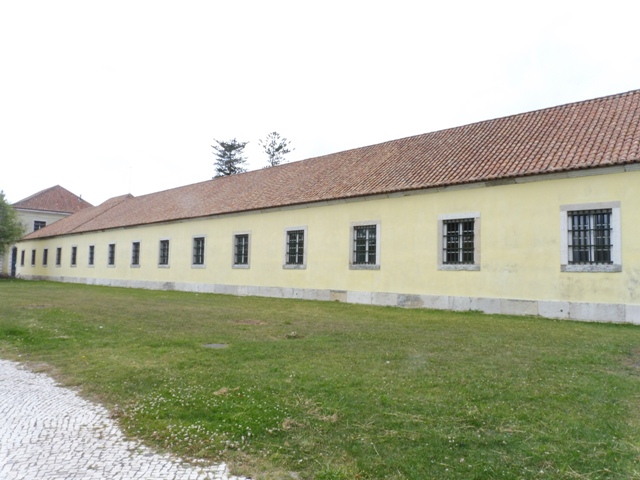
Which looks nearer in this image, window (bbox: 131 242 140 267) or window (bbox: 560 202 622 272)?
window (bbox: 560 202 622 272)

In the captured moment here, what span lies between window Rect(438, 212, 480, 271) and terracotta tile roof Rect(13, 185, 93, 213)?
52088 millimetres

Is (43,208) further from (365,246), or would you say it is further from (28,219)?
(365,246)

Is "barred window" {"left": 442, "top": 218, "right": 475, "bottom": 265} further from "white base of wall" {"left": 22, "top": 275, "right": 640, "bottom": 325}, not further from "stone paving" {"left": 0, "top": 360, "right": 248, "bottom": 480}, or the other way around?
"stone paving" {"left": 0, "top": 360, "right": 248, "bottom": 480}

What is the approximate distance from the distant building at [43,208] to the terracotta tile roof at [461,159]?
111 ft

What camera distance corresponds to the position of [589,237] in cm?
1316

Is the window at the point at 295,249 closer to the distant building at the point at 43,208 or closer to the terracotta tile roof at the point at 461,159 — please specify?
the terracotta tile roof at the point at 461,159

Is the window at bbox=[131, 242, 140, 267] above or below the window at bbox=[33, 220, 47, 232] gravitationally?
below

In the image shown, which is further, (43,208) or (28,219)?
(43,208)

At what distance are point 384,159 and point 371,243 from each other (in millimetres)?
4758

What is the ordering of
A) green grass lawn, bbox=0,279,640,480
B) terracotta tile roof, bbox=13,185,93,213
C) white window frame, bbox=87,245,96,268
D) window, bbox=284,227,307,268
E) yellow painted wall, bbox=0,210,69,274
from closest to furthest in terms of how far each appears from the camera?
green grass lawn, bbox=0,279,640,480 < window, bbox=284,227,307,268 < white window frame, bbox=87,245,96,268 < yellow painted wall, bbox=0,210,69,274 < terracotta tile roof, bbox=13,185,93,213

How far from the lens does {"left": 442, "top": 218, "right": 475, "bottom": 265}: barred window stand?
50.0ft

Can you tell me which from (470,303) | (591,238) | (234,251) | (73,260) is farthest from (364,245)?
(73,260)

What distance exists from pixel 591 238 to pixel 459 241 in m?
3.84

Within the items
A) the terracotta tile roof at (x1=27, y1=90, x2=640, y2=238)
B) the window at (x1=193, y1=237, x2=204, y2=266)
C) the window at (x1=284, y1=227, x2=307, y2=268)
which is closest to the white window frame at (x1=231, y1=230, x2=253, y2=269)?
the terracotta tile roof at (x1=27, y1=90, x2=640, y2=238)
